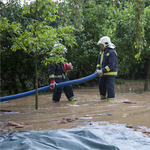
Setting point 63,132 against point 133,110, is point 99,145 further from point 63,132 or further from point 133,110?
point 133,110

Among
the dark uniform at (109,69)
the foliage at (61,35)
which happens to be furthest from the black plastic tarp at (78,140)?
the dark uniform at (109,69)

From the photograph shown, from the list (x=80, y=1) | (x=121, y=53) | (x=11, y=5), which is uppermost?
(x=11, y=5)

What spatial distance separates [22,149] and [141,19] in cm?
316

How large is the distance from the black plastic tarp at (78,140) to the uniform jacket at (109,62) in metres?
3.88

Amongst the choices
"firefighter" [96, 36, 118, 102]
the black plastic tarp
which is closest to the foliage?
"firefighter" [96, 36, 118, 102]

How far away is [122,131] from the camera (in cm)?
456

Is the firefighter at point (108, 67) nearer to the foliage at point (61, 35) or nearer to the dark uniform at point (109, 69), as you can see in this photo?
the dark uniform at point (109, 69)

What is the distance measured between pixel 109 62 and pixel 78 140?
15.3ft

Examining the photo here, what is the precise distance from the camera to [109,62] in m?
8.28

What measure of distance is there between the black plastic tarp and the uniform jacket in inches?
153

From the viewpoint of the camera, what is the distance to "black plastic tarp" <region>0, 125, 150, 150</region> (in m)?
A: 3.68

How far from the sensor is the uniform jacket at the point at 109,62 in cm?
824

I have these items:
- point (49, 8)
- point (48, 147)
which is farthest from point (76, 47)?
point (48, 147)

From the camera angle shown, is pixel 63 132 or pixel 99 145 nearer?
pixel 99 145
